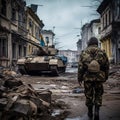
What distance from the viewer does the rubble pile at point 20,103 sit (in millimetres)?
5086

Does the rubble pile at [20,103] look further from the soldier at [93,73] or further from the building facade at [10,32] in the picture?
the building facade at [10,32]

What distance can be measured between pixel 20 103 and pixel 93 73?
151cm

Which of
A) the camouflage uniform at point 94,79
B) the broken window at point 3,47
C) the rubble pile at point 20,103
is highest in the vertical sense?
the broken window at point 3,47

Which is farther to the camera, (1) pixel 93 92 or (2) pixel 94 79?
(1) pixel 93 92

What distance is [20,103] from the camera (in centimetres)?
528

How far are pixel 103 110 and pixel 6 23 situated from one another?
57.5 ft

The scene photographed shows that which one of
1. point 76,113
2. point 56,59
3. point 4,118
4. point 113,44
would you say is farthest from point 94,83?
point 113,44

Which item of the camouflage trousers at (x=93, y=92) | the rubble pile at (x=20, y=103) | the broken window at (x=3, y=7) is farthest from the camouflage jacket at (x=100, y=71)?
the broken window at (x=3, y=7)

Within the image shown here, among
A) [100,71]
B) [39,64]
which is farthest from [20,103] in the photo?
[39,64]

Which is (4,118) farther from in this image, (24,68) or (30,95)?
(24,68)

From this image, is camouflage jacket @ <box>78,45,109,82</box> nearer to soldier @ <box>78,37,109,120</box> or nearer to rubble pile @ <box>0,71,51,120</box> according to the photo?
soldier @ <box>78,37,109,120</box>

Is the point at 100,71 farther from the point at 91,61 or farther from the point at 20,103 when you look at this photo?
the point at 20,103

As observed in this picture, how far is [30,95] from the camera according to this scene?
21.2ft

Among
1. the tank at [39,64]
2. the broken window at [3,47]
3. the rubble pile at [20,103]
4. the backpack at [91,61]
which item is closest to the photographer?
the rubble pile at [20,103]
